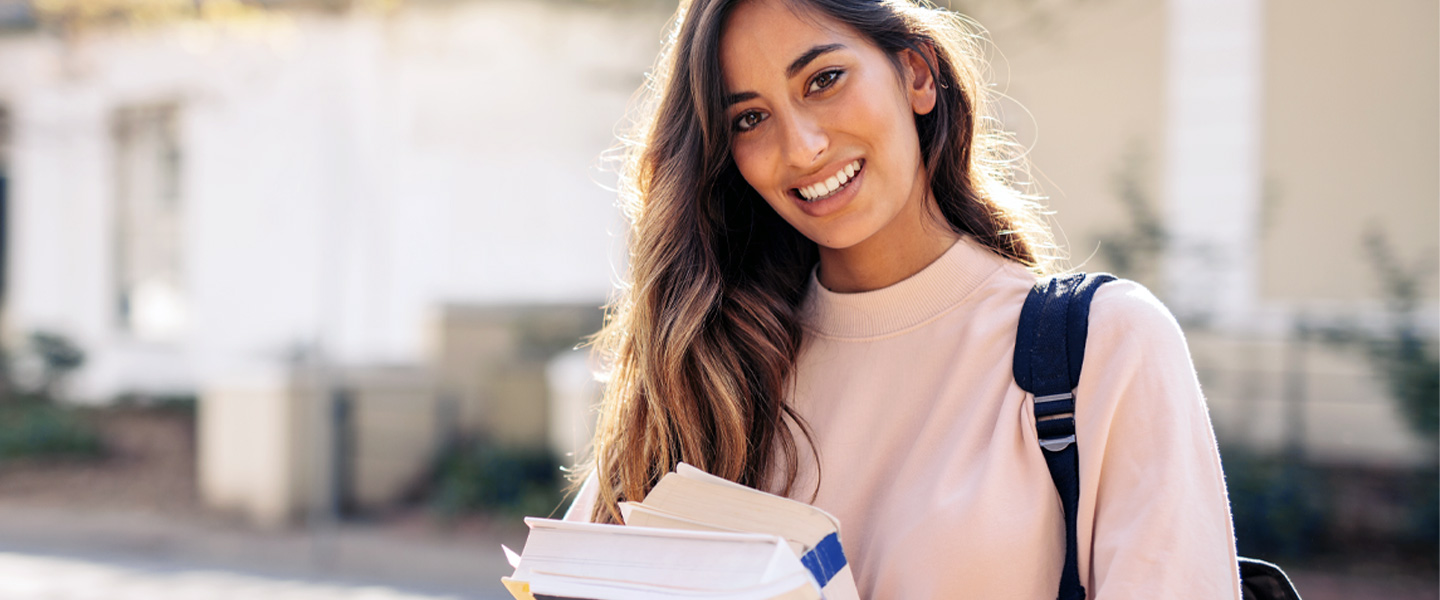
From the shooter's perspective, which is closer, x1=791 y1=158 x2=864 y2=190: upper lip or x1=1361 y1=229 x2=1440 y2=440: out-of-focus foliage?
x1=791 y1=158 x2=864 y2=190: upper lip

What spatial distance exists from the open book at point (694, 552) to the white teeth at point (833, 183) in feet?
1.66

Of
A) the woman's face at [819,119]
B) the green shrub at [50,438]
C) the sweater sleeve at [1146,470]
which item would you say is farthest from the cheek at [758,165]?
the green shrub at [50,438]

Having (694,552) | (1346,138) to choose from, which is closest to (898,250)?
(694,552)

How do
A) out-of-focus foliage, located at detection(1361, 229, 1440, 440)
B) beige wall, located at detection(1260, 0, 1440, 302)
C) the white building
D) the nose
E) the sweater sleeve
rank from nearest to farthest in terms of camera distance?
the sweater sleeve < the nose < out-of-focus foliage, located at detection(1361, 229, 1440, 440) < beige wall, located at detection(1260, 0, 1440, 302) < the white building

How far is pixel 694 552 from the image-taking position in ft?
3.59

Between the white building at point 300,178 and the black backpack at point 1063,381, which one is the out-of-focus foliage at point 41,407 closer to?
the white building at point 300,178

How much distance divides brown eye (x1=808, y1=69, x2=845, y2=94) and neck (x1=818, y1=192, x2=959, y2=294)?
25 centimetres

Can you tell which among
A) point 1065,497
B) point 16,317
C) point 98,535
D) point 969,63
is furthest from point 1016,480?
point 16,317

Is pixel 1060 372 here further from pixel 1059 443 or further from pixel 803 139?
pixel 803 139

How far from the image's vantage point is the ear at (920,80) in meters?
1.69

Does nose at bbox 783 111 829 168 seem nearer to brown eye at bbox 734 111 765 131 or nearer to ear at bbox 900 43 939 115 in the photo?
brown eye at bbox 734 111 765 131

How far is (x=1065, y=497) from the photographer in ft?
4.25

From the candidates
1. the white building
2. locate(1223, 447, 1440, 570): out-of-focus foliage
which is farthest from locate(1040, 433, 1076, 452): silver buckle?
the white building

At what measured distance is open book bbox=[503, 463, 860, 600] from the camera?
104cm
